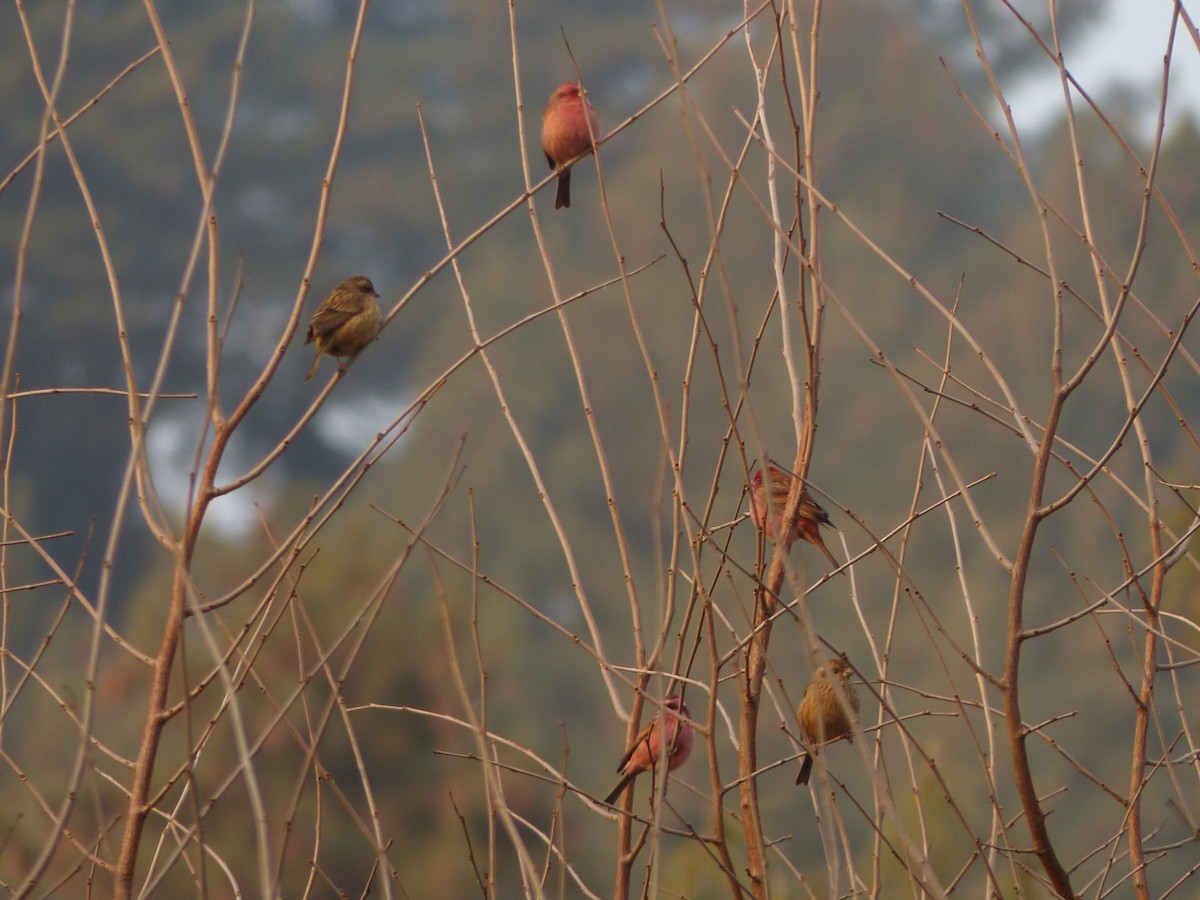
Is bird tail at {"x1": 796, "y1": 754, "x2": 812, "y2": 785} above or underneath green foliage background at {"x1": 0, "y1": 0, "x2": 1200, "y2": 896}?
underneath

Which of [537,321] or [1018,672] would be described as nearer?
[1018,672]

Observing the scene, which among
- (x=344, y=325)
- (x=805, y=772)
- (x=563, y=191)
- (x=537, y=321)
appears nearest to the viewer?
(x=805, y=772)

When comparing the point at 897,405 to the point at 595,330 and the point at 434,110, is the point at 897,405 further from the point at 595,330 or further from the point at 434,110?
the point at 434,110

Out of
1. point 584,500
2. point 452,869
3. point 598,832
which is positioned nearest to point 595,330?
point 584,500

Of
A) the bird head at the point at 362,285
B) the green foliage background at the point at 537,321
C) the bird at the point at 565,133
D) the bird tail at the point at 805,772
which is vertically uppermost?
the green foliage background at the point at 537,321

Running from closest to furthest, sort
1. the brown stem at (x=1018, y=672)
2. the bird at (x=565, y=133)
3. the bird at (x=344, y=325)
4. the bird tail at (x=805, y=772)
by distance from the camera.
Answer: the brown stem at (x=1018, y=672), the bird tail at (x=805, y=772), the bird at (x=344, y=325), the bird at (x=565, y=133)

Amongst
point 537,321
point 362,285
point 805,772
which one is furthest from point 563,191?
point 537,321

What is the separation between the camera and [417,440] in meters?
35.8

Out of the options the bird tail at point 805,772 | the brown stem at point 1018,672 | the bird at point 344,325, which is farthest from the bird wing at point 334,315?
the brown stem at point 1018,672

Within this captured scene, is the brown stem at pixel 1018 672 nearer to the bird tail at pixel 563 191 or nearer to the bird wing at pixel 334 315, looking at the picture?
the bird wing at pixel 334 315

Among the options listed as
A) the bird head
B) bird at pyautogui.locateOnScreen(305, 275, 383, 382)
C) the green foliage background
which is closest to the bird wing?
bird at pyautogui.locateOnScreen(305, 275, 383, 382)

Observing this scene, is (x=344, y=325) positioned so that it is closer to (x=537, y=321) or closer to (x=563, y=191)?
(x=563, y=191)

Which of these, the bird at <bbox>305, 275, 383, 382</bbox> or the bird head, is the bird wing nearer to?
the bird at <bbox>305, 275, 383, 382</bbox>

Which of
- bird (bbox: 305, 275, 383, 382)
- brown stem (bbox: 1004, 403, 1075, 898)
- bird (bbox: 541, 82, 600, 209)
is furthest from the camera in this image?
bird (bbox: 541, 82, 600, 209)
